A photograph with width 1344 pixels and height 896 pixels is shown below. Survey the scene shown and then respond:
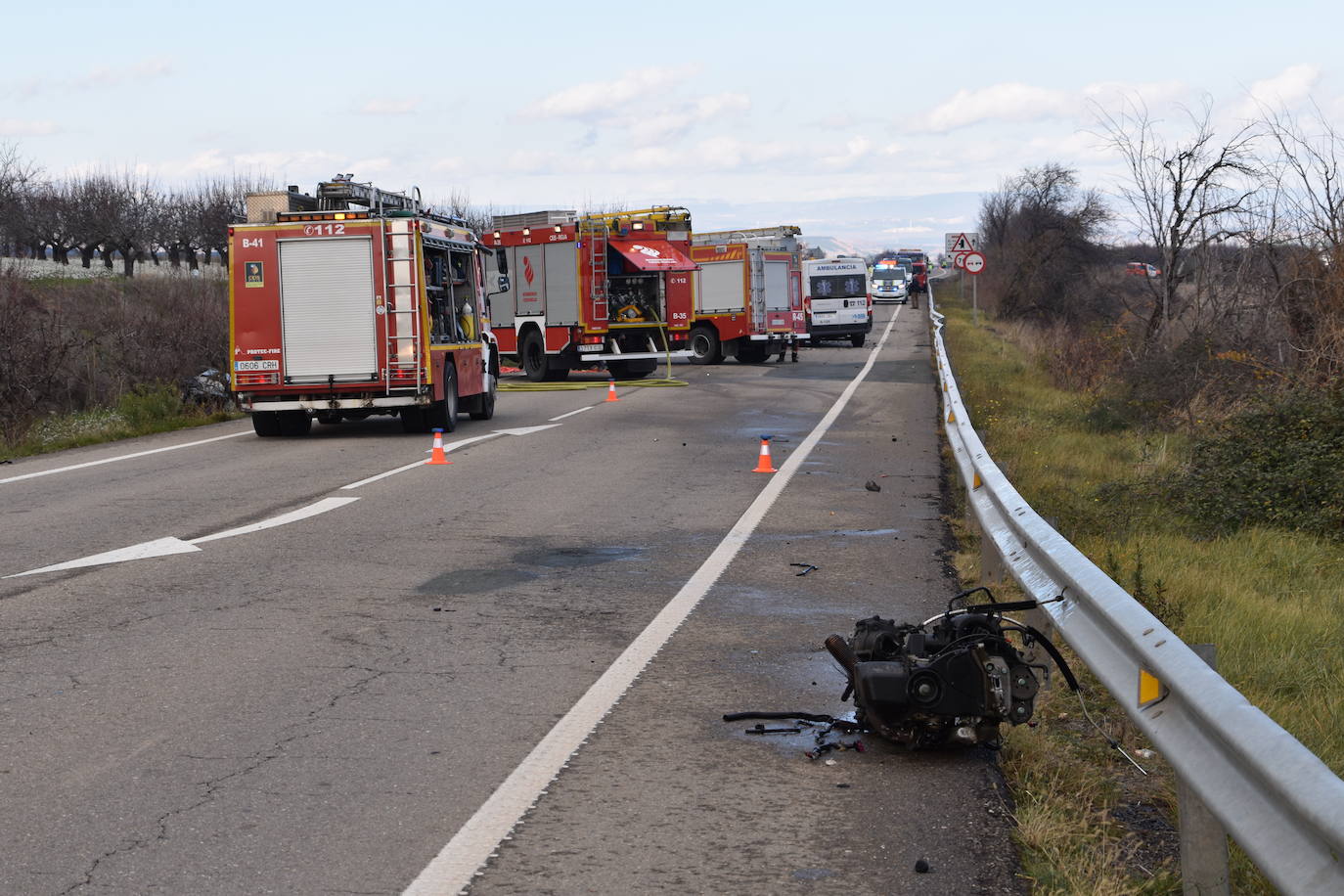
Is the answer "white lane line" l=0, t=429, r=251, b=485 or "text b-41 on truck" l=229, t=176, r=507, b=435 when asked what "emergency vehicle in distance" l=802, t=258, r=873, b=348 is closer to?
"text b-41 on truck" l=229, t=176, r=507, b=435

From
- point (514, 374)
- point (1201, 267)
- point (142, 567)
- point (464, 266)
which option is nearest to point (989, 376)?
point (1201, 267)

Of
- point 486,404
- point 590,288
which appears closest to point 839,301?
point 590,288

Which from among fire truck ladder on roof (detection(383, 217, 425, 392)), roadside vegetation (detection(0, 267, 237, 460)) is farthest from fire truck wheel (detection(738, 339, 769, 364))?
fire truck ladder on roof (detection(383, 217, 425, 392))

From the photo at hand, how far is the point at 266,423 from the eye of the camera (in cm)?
1916

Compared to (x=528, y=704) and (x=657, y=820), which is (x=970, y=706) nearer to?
(x=657, y=820)

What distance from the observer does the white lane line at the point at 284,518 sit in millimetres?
10758

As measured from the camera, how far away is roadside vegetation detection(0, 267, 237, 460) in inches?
828

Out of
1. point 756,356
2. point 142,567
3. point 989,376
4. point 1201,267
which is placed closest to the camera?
point 142,567

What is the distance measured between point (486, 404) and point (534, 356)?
10.3 m

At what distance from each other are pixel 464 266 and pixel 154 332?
27.1 ft

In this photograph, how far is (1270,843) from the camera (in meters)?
2.88

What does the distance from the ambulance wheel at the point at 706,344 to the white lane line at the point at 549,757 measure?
90.2ft

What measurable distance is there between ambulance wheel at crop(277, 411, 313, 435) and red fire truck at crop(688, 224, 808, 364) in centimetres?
1819

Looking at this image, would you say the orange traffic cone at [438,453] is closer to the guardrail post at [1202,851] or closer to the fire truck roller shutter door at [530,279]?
the guardrail post at [1202,851]
